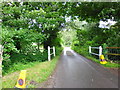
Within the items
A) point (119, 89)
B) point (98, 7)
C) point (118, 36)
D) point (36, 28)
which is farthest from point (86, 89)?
point (118, 36)

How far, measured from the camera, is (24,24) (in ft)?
21.3

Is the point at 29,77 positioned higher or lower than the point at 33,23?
lower

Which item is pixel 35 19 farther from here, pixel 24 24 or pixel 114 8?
pixel 114 8

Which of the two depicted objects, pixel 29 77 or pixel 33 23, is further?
pixel 33 23

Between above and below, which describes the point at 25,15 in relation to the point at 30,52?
above

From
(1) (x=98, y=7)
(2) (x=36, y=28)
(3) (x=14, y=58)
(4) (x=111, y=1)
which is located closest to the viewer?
(4) (x=111, y=1)

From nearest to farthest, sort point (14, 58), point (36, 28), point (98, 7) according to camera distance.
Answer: point (98, 7) → point (14, 58) → point (36, 28)

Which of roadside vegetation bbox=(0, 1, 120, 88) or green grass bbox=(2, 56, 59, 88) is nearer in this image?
green grass bbox=(2, 56, 59, 88)

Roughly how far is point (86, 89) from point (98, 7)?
14.3 feet

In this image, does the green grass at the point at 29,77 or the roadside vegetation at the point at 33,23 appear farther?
the roadside vegetation at the point at 33,23

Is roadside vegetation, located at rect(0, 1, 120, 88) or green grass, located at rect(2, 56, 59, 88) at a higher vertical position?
roadside vegetation, located at rect(0, 1, 120, 88)

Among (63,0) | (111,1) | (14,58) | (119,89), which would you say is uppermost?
(63,0)

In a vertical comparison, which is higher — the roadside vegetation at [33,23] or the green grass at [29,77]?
the roadside vegetation at [33,23]

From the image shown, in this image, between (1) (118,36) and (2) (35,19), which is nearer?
(2) (35,19)
